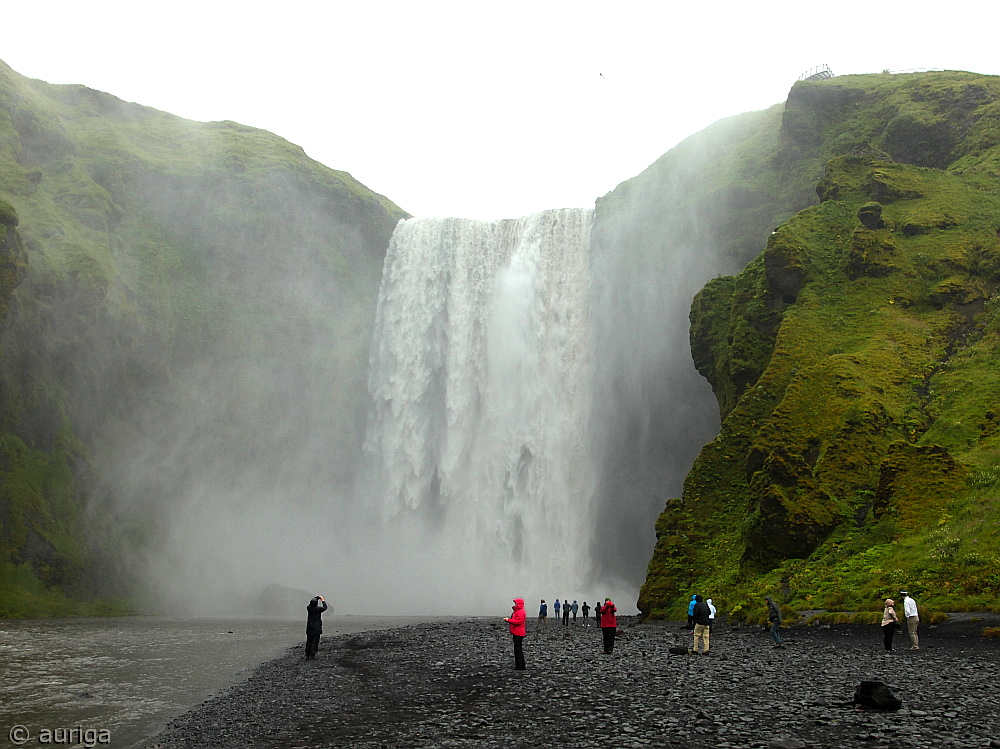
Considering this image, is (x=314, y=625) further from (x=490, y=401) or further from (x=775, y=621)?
(x=490, y=401)

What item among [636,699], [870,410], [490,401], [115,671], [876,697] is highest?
[490,401]

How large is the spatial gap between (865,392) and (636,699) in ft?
76.5

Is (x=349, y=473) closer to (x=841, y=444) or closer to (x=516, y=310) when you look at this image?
(x=516, y=310)

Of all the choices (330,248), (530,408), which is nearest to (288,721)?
(530,408)

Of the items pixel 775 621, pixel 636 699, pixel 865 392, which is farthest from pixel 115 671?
pixel 865 392

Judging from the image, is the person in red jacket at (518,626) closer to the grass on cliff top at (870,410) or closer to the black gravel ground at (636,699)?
the black gravel ground at (636,699)

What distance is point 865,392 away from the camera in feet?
109

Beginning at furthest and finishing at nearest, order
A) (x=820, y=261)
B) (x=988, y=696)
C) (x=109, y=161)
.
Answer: (x=109, y=161) < (x=820, y=261) < (x=988, y=696)

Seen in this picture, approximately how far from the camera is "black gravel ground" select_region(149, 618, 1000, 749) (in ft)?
37.7

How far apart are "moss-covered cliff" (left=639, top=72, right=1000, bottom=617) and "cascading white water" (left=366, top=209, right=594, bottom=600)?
1900 cm

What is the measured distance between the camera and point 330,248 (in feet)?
276

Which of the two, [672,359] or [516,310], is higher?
[516,310]

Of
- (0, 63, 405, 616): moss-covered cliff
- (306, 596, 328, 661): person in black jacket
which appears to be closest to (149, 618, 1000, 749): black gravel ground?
(306, 596, 328, 661): person in black jacket

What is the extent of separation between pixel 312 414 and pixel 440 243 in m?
21.5
